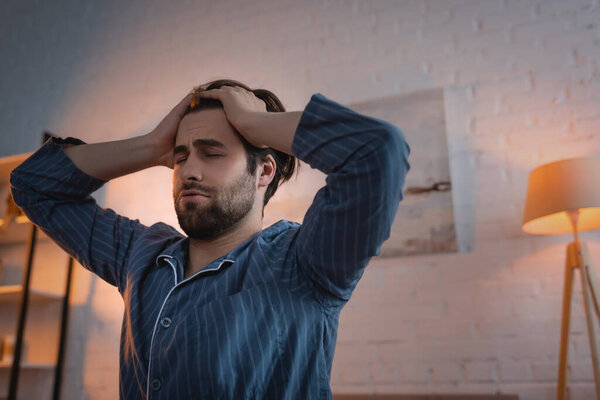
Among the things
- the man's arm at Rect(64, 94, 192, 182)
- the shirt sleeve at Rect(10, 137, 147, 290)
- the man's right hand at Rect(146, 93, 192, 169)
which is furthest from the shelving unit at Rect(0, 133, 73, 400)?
the man's right hand at Rect(146, 93, 192, 169)

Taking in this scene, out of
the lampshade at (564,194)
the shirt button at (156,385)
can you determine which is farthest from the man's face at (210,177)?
the lampshade at (564,194)

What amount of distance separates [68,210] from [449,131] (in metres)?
1.92

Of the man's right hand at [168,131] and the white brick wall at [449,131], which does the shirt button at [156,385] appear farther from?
the white brick wall at [449,131]

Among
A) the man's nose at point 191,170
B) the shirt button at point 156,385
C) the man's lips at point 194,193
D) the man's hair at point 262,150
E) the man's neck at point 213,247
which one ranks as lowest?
the shirt button at point 156,385

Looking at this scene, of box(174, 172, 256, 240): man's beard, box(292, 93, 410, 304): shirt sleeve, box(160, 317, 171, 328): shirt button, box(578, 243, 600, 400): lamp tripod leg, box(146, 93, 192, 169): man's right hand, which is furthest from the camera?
box(578, 243, 600, 400): lamp tripod leg

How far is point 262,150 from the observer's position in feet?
4.29

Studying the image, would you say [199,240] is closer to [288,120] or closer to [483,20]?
[288,120]

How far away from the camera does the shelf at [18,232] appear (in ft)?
9.93

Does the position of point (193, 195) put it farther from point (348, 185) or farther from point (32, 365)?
point (32, 365)

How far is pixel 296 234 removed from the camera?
1147 millimetres

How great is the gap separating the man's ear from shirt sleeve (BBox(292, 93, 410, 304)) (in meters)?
0.34

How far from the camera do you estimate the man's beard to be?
116cm

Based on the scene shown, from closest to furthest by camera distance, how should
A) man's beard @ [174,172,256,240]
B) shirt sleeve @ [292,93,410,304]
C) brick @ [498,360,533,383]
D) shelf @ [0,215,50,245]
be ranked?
1. shirt sleeve @ [292,93,410,304]
2. man's beard @ [174,172,256,240]
3. brick @ [498,360,533,383]
4. shelf @ [0,215,50,245]

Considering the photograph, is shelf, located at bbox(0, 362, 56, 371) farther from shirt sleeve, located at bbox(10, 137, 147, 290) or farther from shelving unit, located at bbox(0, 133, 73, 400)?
shirt sleeve, located at bbox(10, 137, 147, 290)
